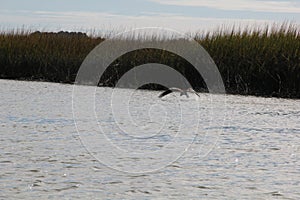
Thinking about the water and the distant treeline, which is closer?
the water

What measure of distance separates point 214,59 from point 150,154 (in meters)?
8.55

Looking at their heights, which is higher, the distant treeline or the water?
the distant treeline

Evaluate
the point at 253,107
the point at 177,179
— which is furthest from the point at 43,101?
the point at 177,179

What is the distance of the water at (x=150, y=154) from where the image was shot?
223 inches

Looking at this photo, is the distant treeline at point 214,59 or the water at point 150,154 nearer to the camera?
the water at point 150,154

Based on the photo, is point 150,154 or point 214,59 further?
point 214,59

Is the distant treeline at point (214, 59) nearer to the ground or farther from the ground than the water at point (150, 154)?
farther from the ground

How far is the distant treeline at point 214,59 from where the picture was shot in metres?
14.9

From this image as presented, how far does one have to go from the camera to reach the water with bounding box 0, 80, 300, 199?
5.65 metres

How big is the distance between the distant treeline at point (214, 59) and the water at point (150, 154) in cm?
218

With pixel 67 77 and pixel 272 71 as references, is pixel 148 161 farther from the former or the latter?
pixel 67 77

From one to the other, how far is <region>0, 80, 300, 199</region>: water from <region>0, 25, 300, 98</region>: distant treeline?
2.18m

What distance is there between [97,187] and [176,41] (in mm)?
12095

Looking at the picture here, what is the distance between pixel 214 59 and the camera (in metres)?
15.7
